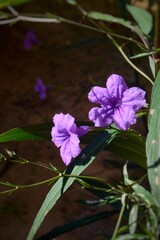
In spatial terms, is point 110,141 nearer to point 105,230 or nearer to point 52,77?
point 105,230

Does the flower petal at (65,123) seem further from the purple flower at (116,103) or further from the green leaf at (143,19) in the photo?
Answer: the green leaf at (143,19)

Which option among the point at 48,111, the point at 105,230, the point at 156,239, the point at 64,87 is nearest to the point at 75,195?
the point at 105,230

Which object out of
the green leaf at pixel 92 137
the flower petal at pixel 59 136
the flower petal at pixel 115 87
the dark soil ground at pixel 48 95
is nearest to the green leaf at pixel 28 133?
the green leaf at pixel 92 137

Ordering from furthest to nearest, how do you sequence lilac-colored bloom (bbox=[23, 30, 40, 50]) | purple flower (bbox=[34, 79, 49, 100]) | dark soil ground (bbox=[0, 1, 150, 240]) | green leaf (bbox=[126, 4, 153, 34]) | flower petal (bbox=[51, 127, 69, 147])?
lilac-colored bloom (bbox=[23, 30, 40, 50]), purple flower (bbox=[34, 79, 49, 100]), dark soil ground (bbox=[0, 1, 150, 240]), green leaf (bbox=[126, 4, 153, 34]), flower petal (bbox=[51, 127, 69, 147])

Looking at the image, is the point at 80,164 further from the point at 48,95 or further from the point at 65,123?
the point at 48,95

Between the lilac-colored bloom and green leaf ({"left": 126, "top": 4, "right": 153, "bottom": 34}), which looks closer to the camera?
green leaf ({"left": 126, "top": 4, "right": 153, "bottom": 34})

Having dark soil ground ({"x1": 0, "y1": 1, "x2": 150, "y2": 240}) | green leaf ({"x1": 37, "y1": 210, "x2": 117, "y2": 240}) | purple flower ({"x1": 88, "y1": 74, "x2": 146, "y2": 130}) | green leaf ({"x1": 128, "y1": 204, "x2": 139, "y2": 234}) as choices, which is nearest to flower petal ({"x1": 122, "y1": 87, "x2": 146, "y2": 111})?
purple flower ({"x1": 88, "y1": 74, "x2": 146, "y2": 130})

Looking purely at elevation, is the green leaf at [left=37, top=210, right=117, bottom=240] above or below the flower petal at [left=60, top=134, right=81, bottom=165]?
below

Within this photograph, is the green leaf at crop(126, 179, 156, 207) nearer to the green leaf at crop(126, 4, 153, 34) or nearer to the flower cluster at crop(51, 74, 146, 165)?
the flower cluster at crop(51, 74, 146, 165)

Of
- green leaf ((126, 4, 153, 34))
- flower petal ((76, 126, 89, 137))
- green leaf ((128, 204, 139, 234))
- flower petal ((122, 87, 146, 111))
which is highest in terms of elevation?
flower petal ((122, 87, 146, 111))
